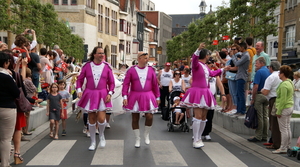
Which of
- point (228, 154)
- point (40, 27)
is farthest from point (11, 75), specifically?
point (40, 27)

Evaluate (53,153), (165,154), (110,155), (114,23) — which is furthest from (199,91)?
(114,23)

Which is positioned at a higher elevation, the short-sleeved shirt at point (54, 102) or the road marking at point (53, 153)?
the short-sleeved shirt at point (54, 102)

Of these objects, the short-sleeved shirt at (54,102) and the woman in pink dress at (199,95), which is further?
the short-sleeved shirt at (54,102)

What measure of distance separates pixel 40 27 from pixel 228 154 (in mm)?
20450

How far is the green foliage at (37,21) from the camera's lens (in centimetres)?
2411

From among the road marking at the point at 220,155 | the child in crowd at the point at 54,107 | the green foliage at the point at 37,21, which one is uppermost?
the green foliage at the point at 37,21

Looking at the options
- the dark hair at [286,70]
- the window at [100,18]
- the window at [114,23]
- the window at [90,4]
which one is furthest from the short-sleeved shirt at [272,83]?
the window at [114,23]

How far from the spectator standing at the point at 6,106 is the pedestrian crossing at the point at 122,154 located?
0.79 m

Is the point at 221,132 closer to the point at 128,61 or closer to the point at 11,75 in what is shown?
the point at 11,75

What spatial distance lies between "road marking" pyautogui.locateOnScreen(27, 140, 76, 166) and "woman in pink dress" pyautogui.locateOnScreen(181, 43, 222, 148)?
275 centimetres

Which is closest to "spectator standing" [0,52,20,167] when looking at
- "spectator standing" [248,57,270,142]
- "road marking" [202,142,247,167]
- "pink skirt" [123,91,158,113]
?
"pink skirt" [123,91,158,113]

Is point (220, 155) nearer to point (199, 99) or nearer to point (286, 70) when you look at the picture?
point (199, 99)

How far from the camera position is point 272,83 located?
33.7 feet

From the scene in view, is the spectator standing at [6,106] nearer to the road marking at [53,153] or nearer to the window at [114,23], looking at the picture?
the road marking at [53,153]
